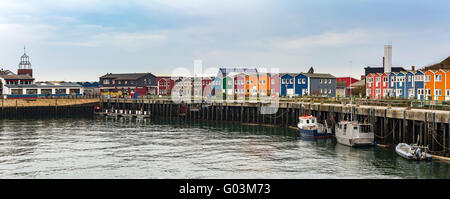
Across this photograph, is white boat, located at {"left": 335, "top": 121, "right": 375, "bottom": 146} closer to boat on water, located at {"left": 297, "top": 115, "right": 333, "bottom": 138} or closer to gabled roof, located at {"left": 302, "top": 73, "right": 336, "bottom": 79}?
boat on water, located at {"left": 297, "top": 115, "right": 333, "bottom": 138}

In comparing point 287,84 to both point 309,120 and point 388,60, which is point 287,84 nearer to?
point 388,60

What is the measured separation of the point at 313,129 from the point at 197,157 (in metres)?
18.1

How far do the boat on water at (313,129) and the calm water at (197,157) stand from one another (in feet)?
5.27

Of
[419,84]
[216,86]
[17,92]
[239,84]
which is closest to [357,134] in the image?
[419,84]

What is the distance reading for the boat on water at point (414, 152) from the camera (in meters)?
39.6

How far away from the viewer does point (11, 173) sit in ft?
123

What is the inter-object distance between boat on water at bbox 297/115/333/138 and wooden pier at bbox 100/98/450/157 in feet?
8.15

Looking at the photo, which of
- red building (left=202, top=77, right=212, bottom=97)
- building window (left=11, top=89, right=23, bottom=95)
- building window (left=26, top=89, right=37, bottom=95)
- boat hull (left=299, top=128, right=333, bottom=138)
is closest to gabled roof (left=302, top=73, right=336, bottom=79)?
red building (left=202, top=77, right=212, bottom=97)

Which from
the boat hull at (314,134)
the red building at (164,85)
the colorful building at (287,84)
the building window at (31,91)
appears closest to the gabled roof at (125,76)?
the red building at (164,85)

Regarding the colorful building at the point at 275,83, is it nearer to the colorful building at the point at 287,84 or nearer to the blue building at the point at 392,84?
the colorful building at the point at 287,84
